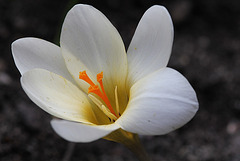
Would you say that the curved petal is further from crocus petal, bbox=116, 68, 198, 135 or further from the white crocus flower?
crocus petal, bbox=116, 68, 198, 135

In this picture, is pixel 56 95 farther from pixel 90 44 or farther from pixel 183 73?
pixel 183 73

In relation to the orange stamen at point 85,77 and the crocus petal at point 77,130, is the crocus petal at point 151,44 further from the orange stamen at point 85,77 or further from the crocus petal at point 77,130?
the crocus petal at point 77,130

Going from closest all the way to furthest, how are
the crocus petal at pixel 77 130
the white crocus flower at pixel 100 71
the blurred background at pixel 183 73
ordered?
the crocus petal at pixel 77 130, the white crocus flower at pixel 100 71, the blurred background at pixel 183 73

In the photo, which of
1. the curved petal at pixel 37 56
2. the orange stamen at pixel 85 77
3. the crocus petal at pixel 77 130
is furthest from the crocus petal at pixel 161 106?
the curved petal at pixel 37 56

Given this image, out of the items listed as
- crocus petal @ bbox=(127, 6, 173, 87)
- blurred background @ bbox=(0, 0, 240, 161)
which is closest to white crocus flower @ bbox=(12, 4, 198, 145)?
crocus petal @ bbox=(127, 6, 173, 87)

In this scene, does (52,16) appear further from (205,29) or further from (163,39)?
(163,39)

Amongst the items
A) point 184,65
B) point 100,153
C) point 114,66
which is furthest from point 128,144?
point 184,65
